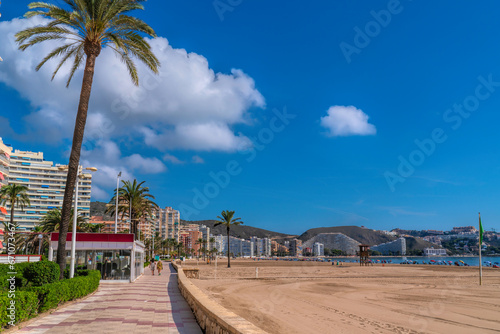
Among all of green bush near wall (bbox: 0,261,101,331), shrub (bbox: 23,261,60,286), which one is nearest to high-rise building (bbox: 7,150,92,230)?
green bush near wall (bbox: 0,261,101,331)

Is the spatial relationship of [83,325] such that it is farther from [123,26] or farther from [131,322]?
[123,26]

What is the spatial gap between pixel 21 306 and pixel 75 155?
8.14m

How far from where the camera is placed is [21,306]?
9.20 metres

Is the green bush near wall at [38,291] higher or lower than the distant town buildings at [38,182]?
lower

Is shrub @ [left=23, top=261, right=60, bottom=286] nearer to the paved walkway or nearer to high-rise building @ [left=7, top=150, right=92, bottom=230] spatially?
the paved walkway

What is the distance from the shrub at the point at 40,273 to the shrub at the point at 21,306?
8.91 ft

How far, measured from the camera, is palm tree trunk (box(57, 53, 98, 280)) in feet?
51.7

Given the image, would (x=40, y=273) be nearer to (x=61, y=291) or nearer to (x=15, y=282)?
(x=61, y=291)

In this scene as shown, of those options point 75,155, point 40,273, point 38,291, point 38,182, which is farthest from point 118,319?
point 38,182

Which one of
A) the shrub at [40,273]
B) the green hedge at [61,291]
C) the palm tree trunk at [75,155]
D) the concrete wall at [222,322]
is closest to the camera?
the concrete wall at [222,322]

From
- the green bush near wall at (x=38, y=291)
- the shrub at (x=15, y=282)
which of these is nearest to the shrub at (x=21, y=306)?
the green bush near wall at (x=38, y=291)

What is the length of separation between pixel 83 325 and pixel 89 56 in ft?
38.5

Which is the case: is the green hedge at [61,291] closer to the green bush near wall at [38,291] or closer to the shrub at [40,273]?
the green bush near wall at [38,291]

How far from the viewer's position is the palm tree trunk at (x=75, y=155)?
15766 millimetres
